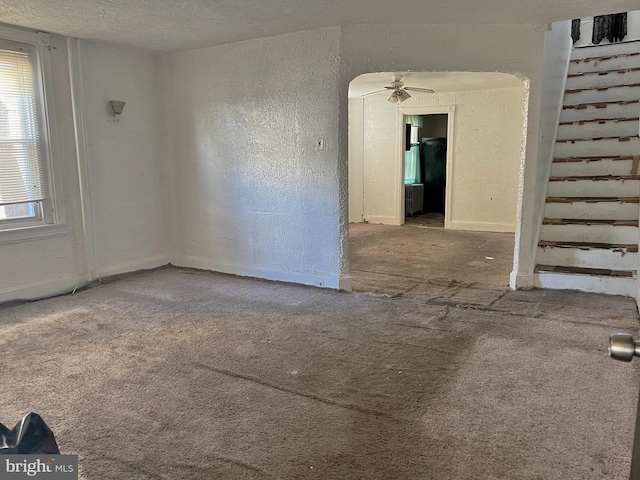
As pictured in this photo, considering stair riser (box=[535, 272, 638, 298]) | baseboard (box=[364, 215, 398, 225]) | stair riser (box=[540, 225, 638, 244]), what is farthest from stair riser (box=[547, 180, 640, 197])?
baseboard (box=[364, 215, 398, 225])

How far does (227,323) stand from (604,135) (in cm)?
432

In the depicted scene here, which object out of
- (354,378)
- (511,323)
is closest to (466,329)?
(511,323)

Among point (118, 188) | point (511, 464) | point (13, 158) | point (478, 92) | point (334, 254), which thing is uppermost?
point (478, 92)

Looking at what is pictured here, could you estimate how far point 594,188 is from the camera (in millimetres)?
4488

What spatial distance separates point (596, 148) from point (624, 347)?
4.76m

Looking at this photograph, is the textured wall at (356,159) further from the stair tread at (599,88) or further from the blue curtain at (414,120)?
the stair tread at (599,88)

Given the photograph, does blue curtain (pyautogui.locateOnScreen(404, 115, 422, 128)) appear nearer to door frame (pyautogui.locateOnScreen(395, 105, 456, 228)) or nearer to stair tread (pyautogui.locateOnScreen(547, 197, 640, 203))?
door frame (pyautogui.locateOnScreen(395, 105, 456, 228))

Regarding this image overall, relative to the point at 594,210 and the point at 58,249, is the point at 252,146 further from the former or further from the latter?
the point at 594,210

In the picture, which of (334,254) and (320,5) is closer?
(320,5)

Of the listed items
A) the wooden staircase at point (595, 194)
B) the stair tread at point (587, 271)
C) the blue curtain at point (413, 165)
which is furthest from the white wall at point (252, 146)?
the blue curtain at point (413, 165)

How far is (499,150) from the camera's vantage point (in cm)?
737

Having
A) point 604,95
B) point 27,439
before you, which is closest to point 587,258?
point 604,95

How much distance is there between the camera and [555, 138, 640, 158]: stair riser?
4.61 m

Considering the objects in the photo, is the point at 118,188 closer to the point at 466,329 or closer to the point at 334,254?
the point at 334,254
